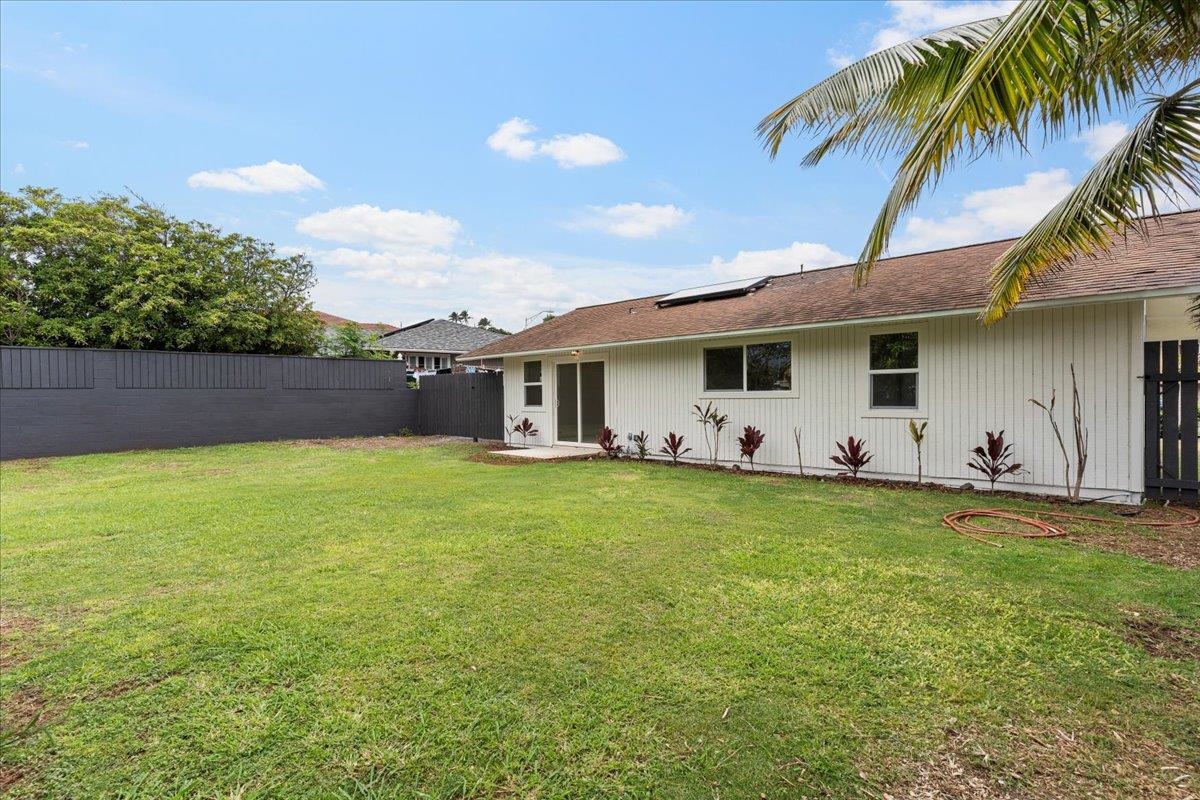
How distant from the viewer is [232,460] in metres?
10.9

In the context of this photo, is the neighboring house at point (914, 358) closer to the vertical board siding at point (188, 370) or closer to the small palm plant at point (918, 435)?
the small palm plant at point (918, 435)

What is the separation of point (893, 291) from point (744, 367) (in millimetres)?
2592

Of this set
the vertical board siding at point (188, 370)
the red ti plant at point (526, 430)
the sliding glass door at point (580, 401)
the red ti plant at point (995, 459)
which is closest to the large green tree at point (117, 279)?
the vertical board siding at point (188, 370)

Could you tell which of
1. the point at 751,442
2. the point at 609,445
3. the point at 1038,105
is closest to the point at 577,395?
the point at 609,445

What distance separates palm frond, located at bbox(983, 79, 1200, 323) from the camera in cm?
370

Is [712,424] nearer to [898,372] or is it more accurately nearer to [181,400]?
[898,372]

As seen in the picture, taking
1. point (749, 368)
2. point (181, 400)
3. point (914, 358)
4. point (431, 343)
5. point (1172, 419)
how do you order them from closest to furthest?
point (1172, 419), point (914, 358), point (749, 368), point (181, 400), point (431, 343)

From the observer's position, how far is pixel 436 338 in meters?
30.4

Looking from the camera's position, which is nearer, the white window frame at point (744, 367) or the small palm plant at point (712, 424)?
the white window frame at point (744, 367)

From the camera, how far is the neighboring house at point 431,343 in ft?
93.8

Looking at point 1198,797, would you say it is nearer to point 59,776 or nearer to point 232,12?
point 59,776

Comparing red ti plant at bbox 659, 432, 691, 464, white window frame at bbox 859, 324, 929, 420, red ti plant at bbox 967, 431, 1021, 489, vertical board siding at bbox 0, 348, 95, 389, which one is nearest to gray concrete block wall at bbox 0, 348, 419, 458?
vertical board siding at bbox 0, 348, 95, 389

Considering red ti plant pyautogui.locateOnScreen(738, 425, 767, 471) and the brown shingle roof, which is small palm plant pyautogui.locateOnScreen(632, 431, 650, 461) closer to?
the brown shingle roof

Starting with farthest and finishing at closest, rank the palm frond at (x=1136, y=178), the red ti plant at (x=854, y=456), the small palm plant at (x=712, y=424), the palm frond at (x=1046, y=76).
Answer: the small palm plant at (x=712, y=424)
the red ti plant at (x=854, y=456)
the palm frond at (x=1136, y=178)
the palm frond at (x=1046, y=76)
